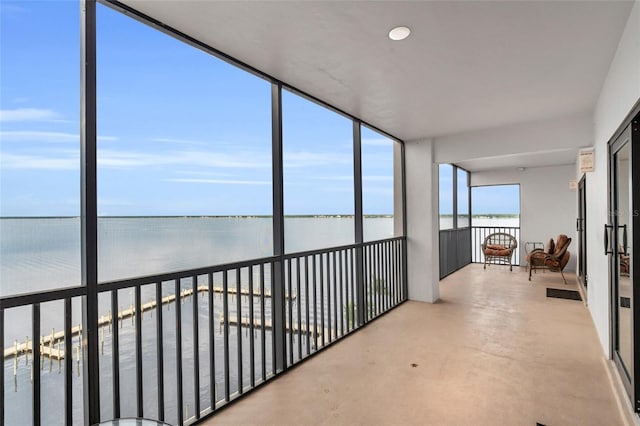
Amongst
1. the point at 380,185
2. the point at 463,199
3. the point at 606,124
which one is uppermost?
the point at 606,124

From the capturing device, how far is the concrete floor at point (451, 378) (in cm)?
204

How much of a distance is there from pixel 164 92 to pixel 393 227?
350cm

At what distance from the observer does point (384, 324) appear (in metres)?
3.75

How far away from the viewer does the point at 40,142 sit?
60.6 inches

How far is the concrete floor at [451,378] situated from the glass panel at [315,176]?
43.7 inches

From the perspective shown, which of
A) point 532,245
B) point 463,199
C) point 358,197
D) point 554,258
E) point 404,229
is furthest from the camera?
point 463,199

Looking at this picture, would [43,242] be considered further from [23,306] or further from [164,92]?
[164,92]

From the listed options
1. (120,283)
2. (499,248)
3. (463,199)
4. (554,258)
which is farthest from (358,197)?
(463,199)

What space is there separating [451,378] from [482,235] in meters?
6.41

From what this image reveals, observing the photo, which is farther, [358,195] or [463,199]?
[463,199]

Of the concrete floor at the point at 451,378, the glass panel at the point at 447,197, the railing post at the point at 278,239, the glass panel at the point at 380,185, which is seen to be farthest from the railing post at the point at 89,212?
the glass panel at the point at 447,197

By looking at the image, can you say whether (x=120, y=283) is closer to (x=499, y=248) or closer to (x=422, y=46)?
(x=422, y=46)

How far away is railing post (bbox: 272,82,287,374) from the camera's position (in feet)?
8.61

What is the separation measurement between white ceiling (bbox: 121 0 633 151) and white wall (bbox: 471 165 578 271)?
4.72 m
